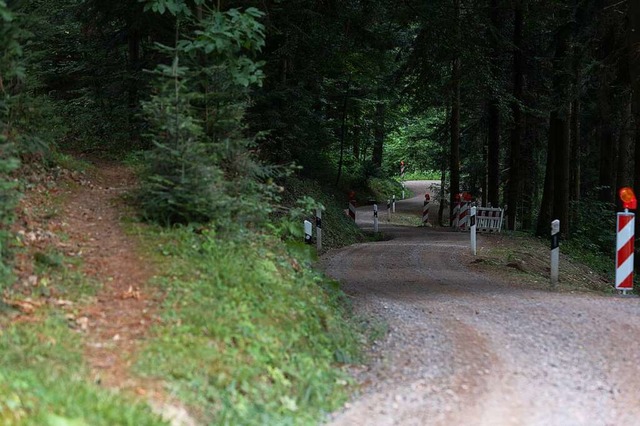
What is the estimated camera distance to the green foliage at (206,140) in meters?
7.30

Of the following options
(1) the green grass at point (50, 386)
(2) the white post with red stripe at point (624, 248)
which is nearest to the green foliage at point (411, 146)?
(2) the white post with red stripe at point (624, 248)

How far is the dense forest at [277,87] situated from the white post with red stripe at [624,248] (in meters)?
3.24

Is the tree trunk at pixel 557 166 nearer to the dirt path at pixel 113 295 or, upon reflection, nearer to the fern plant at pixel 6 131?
the dirt path at pixel 113 295

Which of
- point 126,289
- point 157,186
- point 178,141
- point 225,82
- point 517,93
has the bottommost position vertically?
point 126,289

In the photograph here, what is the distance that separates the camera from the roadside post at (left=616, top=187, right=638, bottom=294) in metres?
10.2

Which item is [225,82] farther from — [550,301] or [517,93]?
[517,93]

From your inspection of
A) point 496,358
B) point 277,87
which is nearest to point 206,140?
point 496,358

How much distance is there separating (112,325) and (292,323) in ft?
5.24

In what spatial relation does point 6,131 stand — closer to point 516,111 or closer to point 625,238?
point 625,238

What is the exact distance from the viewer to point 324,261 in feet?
48.7

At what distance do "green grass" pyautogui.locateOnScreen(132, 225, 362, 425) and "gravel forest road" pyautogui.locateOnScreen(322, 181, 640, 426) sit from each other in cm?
34

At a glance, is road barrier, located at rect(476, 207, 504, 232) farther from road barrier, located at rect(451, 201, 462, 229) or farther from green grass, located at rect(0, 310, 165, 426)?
green grass, located at rect(0, 310, 165, 426)

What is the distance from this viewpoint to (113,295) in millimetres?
5785

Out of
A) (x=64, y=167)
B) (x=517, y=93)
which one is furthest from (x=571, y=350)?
(x=517, y=93)
